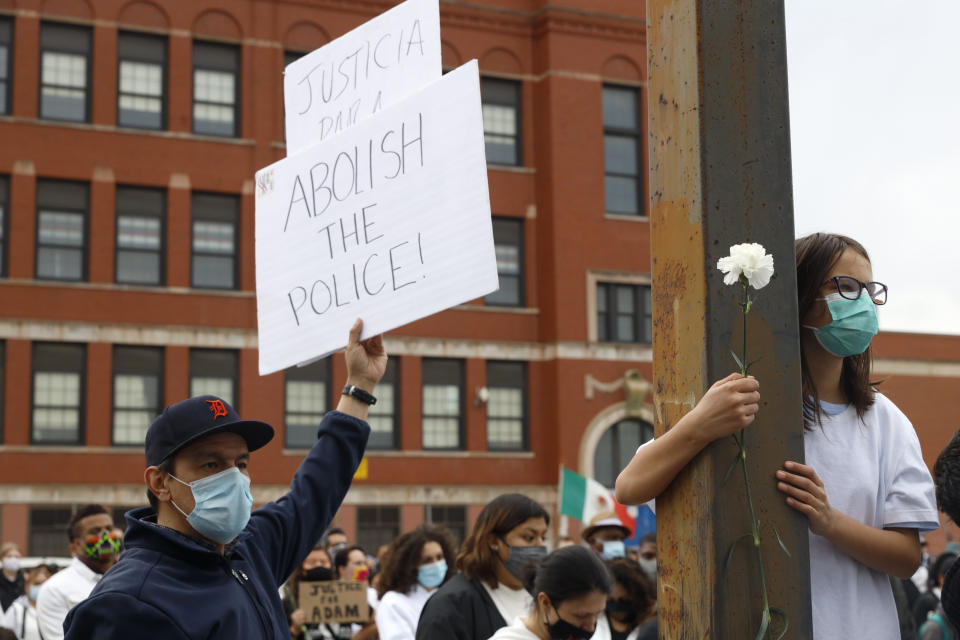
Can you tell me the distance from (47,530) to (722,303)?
26.7m

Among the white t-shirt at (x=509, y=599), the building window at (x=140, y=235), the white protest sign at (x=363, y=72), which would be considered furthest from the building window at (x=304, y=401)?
the white protest sign at (x=363, y=72)

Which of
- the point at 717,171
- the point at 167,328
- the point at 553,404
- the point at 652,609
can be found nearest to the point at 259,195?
the point at 717,171

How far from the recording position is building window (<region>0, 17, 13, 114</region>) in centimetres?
2883

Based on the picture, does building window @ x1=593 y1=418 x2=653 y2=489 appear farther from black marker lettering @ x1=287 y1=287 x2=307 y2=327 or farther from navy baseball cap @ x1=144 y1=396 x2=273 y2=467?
navy baseball cap @ x1=144 y1=396 x2=273 y2=467

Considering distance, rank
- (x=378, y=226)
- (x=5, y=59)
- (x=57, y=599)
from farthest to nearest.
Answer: (x=5, y=59), (x=57, y=599), (x=378, y=226)

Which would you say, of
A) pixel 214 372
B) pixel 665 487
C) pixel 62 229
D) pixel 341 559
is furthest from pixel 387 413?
pixel 665 487

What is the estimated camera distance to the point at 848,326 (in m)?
3.29

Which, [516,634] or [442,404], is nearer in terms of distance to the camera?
[516,634]

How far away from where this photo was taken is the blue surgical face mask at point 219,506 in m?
3.47

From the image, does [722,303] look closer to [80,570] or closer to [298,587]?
[80,570]

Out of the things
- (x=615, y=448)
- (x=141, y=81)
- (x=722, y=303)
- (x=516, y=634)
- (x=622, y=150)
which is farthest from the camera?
(x=622, y=150)

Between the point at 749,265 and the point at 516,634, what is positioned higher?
the point at 749,265

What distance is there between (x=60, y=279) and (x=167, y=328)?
2650 mm

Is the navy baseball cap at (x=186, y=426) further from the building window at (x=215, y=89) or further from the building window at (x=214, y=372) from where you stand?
the building window at (x=215, y=89)
